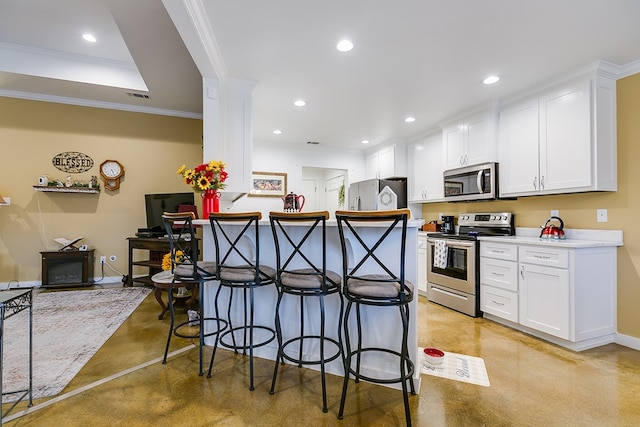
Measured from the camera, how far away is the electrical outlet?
2.90 meters

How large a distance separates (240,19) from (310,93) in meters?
1.42

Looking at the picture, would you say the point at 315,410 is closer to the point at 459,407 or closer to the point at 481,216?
the point at 459,407

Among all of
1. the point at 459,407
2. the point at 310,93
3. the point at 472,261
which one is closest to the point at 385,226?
the point at 459,407

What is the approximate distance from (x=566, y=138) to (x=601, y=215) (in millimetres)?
818

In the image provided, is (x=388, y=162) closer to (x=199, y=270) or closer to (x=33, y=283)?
(x=199, y=270)

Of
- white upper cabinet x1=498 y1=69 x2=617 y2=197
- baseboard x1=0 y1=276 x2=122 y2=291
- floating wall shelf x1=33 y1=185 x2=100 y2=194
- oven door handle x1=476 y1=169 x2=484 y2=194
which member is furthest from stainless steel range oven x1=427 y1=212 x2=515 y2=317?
floating wall shelf x1=33 y1=185 x2=100 y2=194

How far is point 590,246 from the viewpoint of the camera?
2.63 metres

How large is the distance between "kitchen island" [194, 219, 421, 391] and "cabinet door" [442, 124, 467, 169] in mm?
2686

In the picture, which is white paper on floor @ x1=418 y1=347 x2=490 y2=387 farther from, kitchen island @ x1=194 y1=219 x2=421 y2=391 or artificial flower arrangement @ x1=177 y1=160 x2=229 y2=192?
artificial flower arrangement @ x1=177 y1=160 x2=229 y2=192

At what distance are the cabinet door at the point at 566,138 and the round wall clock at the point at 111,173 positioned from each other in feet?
19.1

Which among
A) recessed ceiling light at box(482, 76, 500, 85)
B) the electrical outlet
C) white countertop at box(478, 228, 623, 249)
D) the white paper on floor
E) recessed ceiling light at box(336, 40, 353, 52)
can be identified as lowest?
the white paper on floor

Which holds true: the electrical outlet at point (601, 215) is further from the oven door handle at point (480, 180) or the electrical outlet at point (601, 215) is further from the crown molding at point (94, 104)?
the crown molding at point (94, 104)

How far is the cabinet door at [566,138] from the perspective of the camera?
2824 mm

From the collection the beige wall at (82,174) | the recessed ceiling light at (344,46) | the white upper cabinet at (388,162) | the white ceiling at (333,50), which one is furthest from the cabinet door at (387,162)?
the beige wall at (82,174)
